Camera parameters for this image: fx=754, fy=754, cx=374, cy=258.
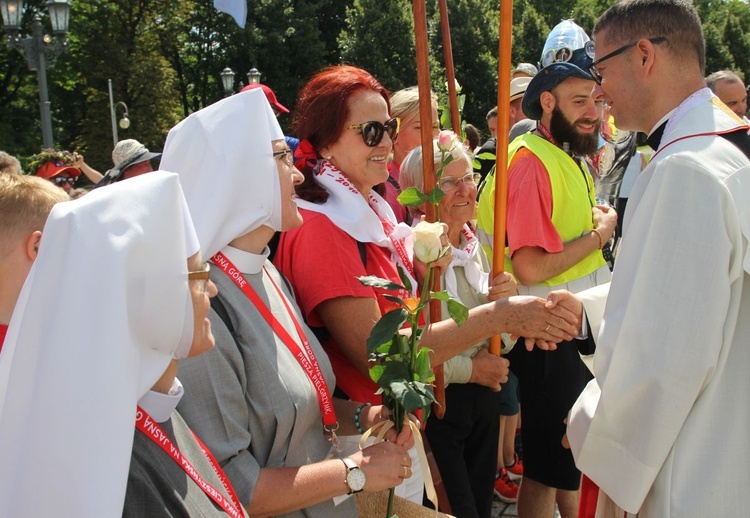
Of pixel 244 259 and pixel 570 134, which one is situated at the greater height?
pixel 244 259

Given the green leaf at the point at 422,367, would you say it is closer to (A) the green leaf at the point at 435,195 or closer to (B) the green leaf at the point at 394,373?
(B) the green leaf at the point at 394,373

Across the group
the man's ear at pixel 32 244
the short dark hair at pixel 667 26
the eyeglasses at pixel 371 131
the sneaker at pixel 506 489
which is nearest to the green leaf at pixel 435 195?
the eyeglasses at pixel 371 131

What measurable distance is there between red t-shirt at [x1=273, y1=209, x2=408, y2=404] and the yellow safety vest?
1.02 m

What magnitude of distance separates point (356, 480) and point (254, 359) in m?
0.46

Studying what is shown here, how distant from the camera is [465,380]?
10.3 feet

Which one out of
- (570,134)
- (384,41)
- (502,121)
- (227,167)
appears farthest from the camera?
(384,41)

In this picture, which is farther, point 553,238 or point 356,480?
point 553,238

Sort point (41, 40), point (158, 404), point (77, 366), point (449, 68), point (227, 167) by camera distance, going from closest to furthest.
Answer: point (77, 366) → point (158, 404) → point (227, 167) → point (449, 68) → point (41, 40)

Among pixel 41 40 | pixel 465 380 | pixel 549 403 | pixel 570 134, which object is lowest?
pixel 549 403

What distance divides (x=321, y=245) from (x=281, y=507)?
89 centimetres

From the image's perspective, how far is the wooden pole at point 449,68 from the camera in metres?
2.96

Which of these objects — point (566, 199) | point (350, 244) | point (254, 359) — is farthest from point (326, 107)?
point (566, 199)

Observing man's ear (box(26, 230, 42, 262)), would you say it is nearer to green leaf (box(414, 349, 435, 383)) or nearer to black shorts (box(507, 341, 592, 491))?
green leaf (box(414, 349, 435, 383))

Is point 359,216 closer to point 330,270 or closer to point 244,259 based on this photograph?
point 330,270
